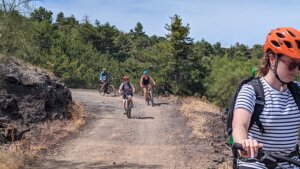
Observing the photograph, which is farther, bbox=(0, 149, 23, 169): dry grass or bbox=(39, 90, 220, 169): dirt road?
bbox=(39, 90, 220, 169): dirt road

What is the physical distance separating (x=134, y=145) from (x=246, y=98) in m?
10.3

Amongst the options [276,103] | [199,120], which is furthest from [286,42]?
[199,120]

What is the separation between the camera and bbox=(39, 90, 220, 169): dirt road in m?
11.1

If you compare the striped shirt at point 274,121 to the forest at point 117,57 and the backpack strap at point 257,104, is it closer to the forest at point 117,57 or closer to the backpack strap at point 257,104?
the backpack strap at point 257,104

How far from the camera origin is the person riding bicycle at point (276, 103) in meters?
2.96

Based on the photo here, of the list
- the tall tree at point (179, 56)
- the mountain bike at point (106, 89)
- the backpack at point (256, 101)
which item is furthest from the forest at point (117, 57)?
the backpack at point (256, 101)

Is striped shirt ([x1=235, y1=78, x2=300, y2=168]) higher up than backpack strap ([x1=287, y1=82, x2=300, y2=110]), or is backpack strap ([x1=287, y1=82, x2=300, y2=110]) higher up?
backpack strap ([x1=287, y1=82, x2=300, y2=110])

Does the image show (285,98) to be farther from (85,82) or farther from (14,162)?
(85,82)

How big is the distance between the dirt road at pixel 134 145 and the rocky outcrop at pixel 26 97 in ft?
4.66

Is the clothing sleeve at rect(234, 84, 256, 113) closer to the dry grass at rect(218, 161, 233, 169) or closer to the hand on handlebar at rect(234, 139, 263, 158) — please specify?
the hand on handlebar at rect(234, 139, 263, 158)

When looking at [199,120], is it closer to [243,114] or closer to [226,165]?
[226,165]

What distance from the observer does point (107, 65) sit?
2109 inches

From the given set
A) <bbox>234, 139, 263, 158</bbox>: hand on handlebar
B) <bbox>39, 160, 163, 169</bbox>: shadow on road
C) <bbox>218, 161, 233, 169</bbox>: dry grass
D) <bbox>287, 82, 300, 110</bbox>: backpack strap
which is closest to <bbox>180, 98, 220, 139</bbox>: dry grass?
<bbox>218, 161, 233, 169</bbox>: dry grass

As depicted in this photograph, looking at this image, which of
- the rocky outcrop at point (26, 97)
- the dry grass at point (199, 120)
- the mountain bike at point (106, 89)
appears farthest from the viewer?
the mountain bike at point (106, 89)
